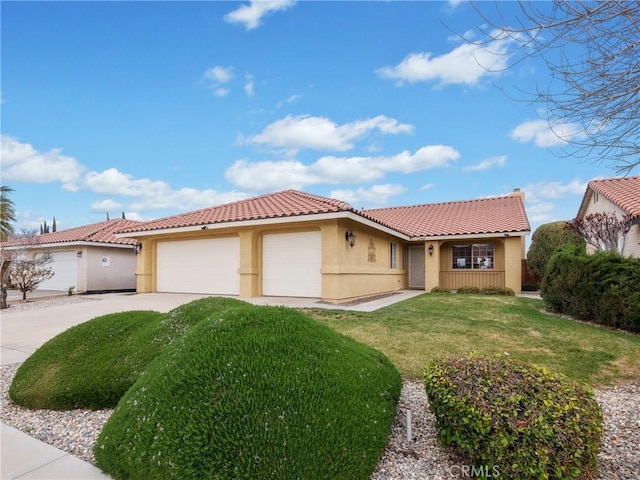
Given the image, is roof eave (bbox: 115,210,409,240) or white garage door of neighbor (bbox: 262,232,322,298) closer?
roof eave (bbox: 115,210,409,240)

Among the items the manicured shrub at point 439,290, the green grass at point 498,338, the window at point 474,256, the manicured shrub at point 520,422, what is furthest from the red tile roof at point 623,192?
the manicured shrub at point 520,422

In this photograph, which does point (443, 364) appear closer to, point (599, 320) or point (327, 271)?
point (599, 320)

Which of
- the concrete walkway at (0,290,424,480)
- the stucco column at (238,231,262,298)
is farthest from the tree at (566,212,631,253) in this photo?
the stucco column at (238,231,262,298)

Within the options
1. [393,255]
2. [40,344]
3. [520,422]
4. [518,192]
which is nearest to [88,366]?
[40,344]

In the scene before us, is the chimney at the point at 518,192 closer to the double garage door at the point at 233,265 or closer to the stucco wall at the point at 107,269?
the double garage door at the point at 233,265

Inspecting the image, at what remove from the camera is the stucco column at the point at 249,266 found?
1430 centimetres

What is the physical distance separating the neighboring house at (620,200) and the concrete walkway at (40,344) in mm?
10112

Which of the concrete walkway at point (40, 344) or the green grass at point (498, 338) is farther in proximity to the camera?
the green grass at point (498, 338)

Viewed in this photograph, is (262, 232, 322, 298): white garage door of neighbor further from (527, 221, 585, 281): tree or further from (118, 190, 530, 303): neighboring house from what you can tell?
(527, 221, 585, 281): tree

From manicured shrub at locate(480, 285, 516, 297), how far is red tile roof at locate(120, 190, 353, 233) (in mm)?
8806

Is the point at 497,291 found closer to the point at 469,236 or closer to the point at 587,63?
the point at 469,236

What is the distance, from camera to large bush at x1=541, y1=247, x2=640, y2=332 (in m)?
8.18

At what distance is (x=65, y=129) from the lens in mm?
12539

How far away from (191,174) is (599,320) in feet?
50.8
